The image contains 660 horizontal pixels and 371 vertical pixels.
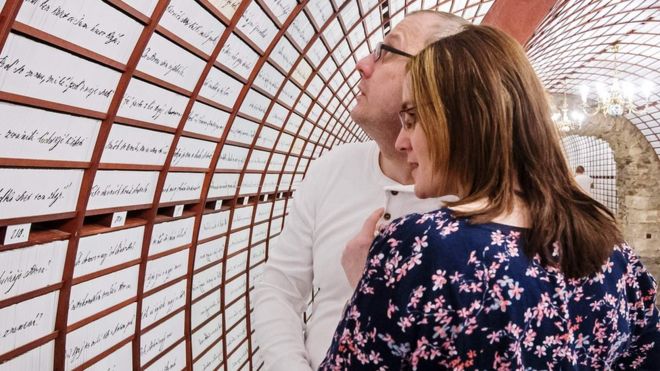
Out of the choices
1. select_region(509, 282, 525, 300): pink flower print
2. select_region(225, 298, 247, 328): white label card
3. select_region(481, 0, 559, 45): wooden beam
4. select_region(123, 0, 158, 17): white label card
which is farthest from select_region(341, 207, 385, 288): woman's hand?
select_region(481, 0, 559, 45): wooden beam

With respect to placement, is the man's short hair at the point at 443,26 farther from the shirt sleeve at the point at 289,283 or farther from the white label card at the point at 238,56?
the white label card at the point at 238,56

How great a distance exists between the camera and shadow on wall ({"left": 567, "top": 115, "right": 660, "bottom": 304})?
14234mm

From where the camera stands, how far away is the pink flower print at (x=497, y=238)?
82 centimetres

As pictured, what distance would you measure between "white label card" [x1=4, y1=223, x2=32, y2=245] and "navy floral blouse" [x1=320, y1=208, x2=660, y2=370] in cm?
146

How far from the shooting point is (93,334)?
241 cm

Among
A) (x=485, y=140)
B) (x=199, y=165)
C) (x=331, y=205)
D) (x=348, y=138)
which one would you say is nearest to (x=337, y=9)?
(x=199, y=165)

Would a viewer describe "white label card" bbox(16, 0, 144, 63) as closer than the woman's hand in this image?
No

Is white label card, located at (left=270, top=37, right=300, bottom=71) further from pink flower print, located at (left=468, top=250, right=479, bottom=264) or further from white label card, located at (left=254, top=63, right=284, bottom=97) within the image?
pink flower print, located at (left=468, top=250, right=479, bottom=264)

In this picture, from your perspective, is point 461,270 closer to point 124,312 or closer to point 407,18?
point 407,18

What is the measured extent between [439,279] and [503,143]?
12.7 inches

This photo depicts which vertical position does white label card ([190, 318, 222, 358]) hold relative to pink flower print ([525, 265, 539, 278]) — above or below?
below

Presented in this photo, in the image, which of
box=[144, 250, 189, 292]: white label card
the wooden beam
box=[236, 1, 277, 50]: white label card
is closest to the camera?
box=[236, 1, 277, 50]: white label card

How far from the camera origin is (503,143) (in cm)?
92

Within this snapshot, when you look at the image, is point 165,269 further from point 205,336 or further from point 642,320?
point 642,320
